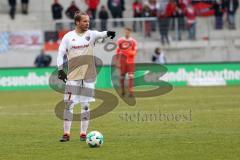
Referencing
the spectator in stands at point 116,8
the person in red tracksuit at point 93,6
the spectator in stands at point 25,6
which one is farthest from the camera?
the spectator in stands at point 25,6

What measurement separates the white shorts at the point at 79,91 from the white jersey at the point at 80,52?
12 cm

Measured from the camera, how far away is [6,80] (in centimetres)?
3406

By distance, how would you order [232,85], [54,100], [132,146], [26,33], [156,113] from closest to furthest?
[132,146], [156,113], [54,100], [232,85], [26,33]

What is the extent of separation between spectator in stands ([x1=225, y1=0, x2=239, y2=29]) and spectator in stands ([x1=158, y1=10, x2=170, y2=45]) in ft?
11.4

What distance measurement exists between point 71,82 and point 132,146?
2064 millimetres

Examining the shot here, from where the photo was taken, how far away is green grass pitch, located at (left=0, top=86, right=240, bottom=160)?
12.6m

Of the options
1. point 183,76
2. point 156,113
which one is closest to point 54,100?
point 156,113

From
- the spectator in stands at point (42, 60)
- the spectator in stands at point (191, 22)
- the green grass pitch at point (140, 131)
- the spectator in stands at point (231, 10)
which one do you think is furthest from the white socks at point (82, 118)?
the spectator in stands at point (231, 10)

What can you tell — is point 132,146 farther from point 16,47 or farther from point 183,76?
point 16,47

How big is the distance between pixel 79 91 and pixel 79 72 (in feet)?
1.24

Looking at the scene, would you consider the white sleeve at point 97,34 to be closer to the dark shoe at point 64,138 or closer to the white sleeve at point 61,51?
the white sleeve at point 61,51

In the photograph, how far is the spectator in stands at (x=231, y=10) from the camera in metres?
40.3

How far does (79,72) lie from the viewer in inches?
587

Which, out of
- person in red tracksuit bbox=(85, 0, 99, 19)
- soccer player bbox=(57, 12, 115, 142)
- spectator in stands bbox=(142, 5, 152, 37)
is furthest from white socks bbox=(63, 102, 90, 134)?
person in red tracksuit bbox=(85, 0, 99, 19)
